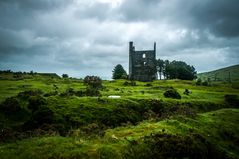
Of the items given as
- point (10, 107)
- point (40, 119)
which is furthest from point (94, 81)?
point (40, 119)

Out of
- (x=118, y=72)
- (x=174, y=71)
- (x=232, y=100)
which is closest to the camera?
(x=232, y=100)

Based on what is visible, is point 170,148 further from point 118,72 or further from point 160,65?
point 160,65

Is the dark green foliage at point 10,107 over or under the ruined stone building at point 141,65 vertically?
under

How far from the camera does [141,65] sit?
441 feet

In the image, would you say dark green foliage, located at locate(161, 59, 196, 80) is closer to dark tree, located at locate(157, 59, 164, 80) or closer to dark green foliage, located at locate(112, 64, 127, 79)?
dark tree, located at locate(157, 59, 164, 80)

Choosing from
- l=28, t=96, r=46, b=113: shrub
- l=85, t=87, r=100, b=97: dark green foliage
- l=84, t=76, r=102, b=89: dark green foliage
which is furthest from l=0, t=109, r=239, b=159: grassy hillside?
l=84, t=76, r=102, b=89: dark green foliage

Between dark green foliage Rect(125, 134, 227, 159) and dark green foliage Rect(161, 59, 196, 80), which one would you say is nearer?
dark green foliage Rect(125, 134, 227, 159)

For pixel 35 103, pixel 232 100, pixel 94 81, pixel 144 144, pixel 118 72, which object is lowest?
pixel 144 144

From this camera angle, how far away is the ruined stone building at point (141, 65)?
13162cm

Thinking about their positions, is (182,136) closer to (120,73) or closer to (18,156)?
(18,156)

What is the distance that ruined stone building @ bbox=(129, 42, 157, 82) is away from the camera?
132 m

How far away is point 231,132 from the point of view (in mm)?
31828

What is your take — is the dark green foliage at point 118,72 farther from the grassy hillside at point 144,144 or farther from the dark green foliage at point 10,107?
the grassy hillside at point 144,144

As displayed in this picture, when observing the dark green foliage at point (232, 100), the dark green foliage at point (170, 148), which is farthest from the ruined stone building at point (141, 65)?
the dark green foliage at point (170, 148)
